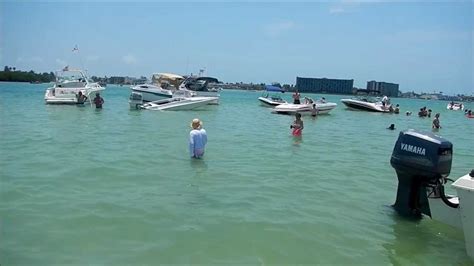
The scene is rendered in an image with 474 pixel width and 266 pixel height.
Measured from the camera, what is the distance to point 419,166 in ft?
23.4

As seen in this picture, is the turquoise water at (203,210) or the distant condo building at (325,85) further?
the distant condo building at (325,85)

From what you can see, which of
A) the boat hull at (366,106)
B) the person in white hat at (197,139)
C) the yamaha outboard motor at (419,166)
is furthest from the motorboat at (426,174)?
the boat hull at (366,106)

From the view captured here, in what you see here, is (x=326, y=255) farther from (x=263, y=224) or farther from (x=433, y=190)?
(x=433, y=190)

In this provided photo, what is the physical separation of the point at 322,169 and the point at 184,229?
6.39 metres

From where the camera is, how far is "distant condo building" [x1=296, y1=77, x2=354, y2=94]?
172 metres

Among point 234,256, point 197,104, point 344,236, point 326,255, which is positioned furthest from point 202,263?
point 197,104

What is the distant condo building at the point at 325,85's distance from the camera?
17212cm

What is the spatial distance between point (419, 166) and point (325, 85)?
559ft

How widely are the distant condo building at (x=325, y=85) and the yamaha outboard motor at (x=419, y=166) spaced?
16680 cm

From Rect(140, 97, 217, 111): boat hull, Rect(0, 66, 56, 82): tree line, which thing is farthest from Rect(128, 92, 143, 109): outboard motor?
Rect(0, 66, 56, 82): tree line

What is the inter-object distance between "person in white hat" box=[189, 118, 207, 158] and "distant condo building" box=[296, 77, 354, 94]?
6410 inches

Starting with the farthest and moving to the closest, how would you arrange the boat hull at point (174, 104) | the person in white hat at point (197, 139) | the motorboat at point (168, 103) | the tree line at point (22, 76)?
the tree line at point (22, 76)
the motorboat at point (168, 103)
the boat hull at point (174, 104)
the person in white hat at point (197, 139)

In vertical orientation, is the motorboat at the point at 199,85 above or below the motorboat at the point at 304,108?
above

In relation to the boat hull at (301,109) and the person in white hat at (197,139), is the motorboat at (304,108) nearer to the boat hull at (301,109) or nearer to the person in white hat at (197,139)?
the boat hull at (301,109)
